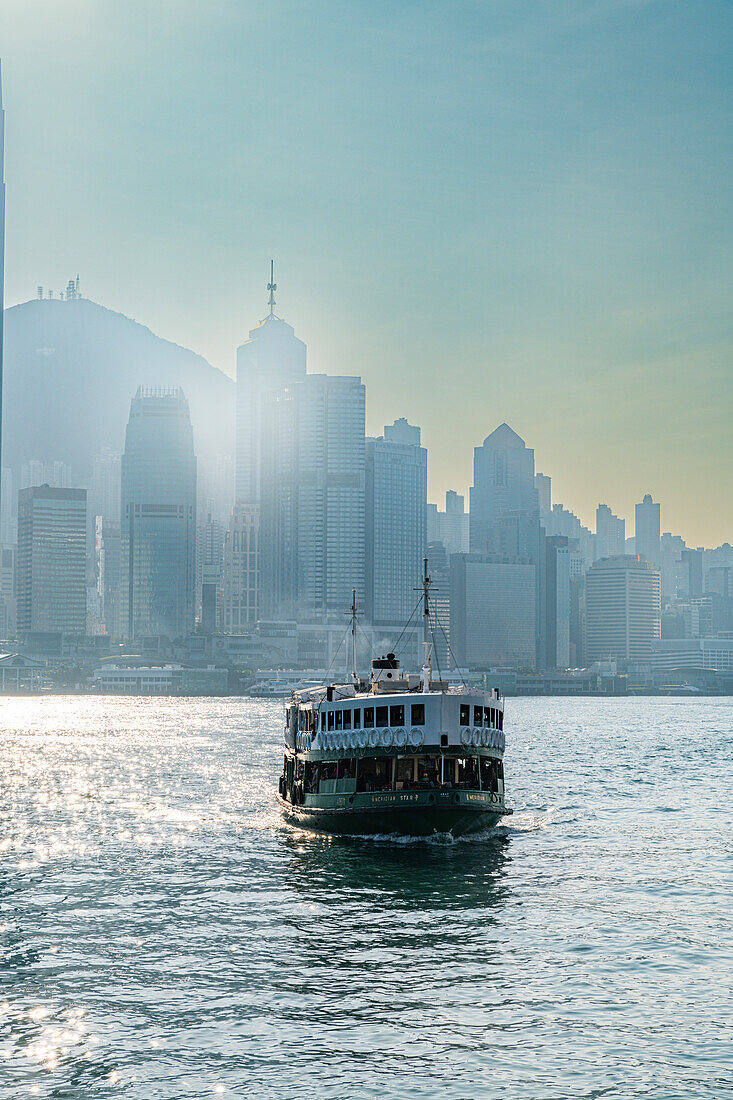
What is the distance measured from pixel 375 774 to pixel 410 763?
2.30 m

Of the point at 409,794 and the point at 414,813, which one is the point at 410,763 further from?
the point at 414,813

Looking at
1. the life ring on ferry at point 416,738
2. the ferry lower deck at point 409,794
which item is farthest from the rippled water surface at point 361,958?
the life ring on ferry at point 416,738

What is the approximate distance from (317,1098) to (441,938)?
50.6 feet

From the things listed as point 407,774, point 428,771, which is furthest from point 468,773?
point 407,774

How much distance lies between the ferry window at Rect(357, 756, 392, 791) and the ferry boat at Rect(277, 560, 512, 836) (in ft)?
0.17

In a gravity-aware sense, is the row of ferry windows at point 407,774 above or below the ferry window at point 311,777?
above

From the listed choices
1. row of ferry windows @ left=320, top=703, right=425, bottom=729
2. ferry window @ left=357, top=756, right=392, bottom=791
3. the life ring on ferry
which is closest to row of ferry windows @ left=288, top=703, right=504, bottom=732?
row of ferry windows @ left=320, top=703, right=425, bottom=729

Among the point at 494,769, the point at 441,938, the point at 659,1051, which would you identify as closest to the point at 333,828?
the point at 494,769

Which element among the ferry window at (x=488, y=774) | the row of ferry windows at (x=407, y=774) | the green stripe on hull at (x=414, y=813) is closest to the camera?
the green stripe on hull at (x=414, y=813)

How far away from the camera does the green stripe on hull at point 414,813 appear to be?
59.4 m

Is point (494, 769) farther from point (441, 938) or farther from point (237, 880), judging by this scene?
point (441, 938)

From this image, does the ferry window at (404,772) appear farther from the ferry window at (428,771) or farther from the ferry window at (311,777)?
the ferry window at (311,777)

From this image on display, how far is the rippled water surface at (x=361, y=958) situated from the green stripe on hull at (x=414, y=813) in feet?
2.99

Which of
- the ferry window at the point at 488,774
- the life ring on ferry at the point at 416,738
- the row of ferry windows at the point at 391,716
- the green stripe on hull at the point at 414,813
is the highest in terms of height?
the row of ferry windows at the point at 391,716
